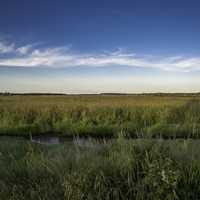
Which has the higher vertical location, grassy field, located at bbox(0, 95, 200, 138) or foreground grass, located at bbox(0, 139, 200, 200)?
foreground grass, located at bbox(0, 139, 200, 200)

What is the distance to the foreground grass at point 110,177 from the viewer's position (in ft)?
11.9

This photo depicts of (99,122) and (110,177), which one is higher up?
(110,177)

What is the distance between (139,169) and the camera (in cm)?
431

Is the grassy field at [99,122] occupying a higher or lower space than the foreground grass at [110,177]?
lower

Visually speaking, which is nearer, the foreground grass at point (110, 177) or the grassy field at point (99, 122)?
Result: the foreground grass at point (110, 177)

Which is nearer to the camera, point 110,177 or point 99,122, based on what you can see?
point 110,177

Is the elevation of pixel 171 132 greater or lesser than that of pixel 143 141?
lesser

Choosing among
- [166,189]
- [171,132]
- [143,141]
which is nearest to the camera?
[166,189]

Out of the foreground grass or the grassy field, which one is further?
the grassy field

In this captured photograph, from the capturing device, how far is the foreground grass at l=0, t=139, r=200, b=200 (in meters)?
3.62

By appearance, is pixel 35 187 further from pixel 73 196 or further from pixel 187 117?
pixel 187 117

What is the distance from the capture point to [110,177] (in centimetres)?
407

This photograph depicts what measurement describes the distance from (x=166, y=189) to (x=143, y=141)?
7.08ft

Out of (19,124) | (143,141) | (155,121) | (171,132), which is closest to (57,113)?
(19,124)
